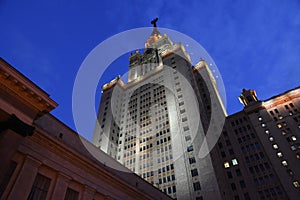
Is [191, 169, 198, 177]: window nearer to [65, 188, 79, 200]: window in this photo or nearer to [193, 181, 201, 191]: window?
[193, 181, 201, 191]: window

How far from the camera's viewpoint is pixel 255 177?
4938 cm

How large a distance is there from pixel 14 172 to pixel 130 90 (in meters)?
73.8

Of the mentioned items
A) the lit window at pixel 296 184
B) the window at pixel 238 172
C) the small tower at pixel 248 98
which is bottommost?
the lit window at pixel 296 184

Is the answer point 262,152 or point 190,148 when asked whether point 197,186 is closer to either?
point 190,148

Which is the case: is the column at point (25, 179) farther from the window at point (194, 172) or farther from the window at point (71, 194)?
the window at point (194, 172)

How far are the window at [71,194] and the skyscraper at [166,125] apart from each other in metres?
31.0

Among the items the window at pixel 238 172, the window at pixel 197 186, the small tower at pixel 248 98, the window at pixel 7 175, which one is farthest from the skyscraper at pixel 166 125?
the window at pixel 7 175

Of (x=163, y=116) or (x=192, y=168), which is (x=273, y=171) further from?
(x=163, y=116)

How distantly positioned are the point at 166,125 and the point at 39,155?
46.7 metres

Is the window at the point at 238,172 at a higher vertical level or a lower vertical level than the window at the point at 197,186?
higher

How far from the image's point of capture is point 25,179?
15.5 meters

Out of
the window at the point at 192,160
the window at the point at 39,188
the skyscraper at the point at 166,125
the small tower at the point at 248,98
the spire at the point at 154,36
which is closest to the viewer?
the window at the point at 39,188

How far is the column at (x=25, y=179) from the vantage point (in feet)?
47.7

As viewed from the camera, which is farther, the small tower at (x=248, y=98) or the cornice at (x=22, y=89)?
the small tower at (x=248, y=98)
